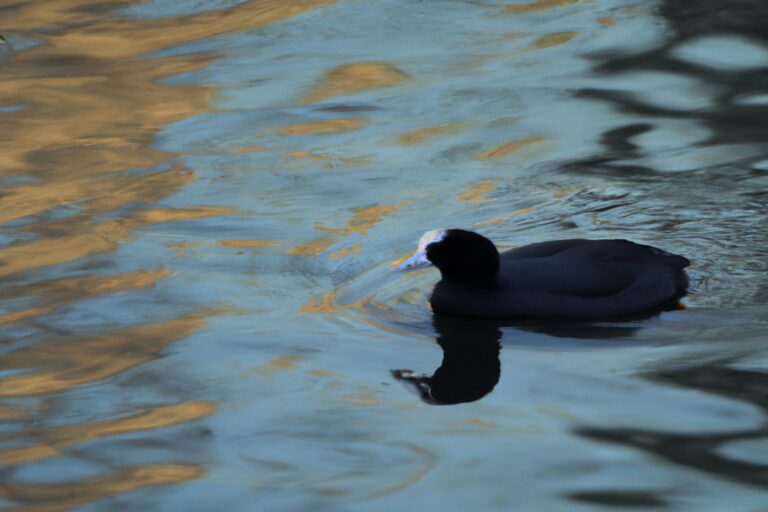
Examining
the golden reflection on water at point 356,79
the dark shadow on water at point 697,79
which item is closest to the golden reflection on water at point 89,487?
the dark shadow on water at point 697,79

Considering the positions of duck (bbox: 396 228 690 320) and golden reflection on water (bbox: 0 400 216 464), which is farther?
duck (bbox: 396 228 690 320)

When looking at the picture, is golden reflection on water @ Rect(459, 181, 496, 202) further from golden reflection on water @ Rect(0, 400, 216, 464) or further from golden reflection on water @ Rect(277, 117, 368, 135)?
golden reflection on water @ Rect(0, 400, 216, 464)

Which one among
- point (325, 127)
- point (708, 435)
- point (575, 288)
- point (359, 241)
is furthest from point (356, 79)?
point (708, 435)

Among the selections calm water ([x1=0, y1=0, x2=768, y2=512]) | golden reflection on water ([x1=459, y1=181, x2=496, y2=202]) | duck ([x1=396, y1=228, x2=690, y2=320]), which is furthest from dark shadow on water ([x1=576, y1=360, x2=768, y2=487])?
golden reflection on water ([x1=459, y1=181, x2=496, y2=202])

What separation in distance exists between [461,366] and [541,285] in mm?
714

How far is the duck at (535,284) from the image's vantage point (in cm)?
660

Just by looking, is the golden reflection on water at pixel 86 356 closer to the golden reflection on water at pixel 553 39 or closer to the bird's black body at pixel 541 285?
the bird's black body at pixel 541 285

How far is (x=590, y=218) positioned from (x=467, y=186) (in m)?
0.89

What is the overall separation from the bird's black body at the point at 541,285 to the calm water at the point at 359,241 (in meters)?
0.11

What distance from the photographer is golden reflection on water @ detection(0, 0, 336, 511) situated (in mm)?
5637

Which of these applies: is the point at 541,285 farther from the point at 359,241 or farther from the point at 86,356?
the point at 86,356

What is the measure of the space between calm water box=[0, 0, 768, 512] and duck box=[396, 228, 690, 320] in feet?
0.38

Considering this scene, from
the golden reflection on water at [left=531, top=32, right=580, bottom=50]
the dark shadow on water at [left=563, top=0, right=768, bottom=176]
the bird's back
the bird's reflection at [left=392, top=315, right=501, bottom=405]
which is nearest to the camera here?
the bird's reflection at [left=392, top=315, right=501, bottom=405]

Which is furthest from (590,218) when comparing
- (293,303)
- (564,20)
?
(564,20)
